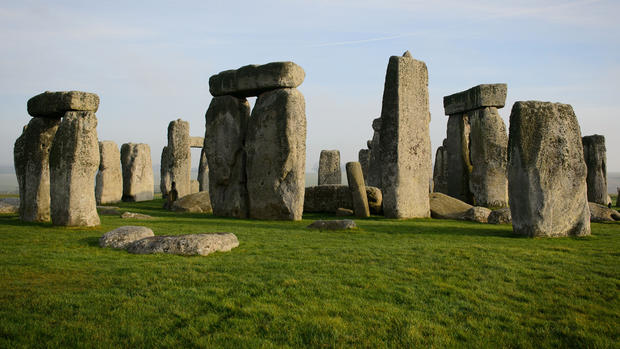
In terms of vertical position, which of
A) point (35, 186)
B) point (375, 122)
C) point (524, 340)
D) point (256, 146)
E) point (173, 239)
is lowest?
point (524, 340)

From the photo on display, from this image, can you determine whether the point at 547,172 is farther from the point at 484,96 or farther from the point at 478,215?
the point at 484,96

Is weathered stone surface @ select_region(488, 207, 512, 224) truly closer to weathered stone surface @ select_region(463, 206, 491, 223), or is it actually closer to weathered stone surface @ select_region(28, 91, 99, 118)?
weathered stone surface @ select_region(463, 206, 491, 223)

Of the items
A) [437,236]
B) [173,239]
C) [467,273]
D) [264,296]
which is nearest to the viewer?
[264,296]

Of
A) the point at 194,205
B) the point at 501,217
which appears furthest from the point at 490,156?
the point at 194,205

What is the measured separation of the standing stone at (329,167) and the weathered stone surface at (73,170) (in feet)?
56.8

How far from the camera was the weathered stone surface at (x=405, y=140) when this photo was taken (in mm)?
12500

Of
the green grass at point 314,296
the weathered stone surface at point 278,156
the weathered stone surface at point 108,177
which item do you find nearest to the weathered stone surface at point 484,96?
the weathered stone surface at point 278,156

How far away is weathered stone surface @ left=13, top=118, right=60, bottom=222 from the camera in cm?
1050

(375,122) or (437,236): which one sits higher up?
(375,122)

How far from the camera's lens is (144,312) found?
164 inches

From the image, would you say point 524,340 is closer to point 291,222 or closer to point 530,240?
point 530,240

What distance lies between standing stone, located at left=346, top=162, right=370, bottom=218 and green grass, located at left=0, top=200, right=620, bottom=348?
5823mm

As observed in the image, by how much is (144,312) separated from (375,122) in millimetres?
21138

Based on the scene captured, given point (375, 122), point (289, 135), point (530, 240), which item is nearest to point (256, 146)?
point (289, 135)
